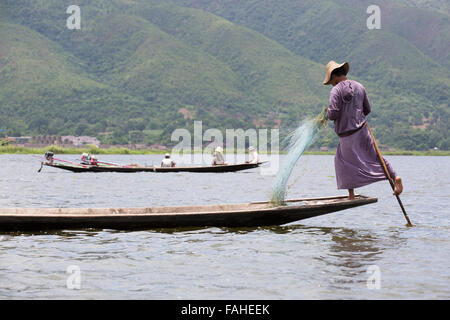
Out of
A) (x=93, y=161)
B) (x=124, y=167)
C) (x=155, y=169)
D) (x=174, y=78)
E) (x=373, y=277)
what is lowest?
(x=373, y=277)

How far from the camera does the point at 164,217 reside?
9617mm

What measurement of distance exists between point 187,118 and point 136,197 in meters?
108

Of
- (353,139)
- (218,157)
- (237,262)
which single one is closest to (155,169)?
(218,157)

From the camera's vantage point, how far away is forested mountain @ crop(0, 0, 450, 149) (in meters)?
119

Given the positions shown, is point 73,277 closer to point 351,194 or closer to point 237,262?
point 237,262

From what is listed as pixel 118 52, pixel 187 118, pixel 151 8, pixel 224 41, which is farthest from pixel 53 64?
pixel 151 8

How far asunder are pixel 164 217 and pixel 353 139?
3396 millimetres

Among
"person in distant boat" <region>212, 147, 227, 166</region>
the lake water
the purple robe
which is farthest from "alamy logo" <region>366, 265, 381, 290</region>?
"person in distant boat" <region>212, 147, 227, 166</region>

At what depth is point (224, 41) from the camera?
157 metres

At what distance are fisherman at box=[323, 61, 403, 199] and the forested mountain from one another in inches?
3649

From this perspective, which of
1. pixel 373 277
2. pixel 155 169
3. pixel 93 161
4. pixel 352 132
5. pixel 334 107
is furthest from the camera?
pixel 93 161

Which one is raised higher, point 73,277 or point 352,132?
point 352,132

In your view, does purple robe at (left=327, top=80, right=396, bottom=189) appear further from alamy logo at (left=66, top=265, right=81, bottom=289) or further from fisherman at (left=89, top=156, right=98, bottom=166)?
fisherman at (left=89, top=156, right=98, bottom=166)

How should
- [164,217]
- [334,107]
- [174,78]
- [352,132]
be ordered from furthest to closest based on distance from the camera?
[174,78], [164,217], [352,132], [334,107]
